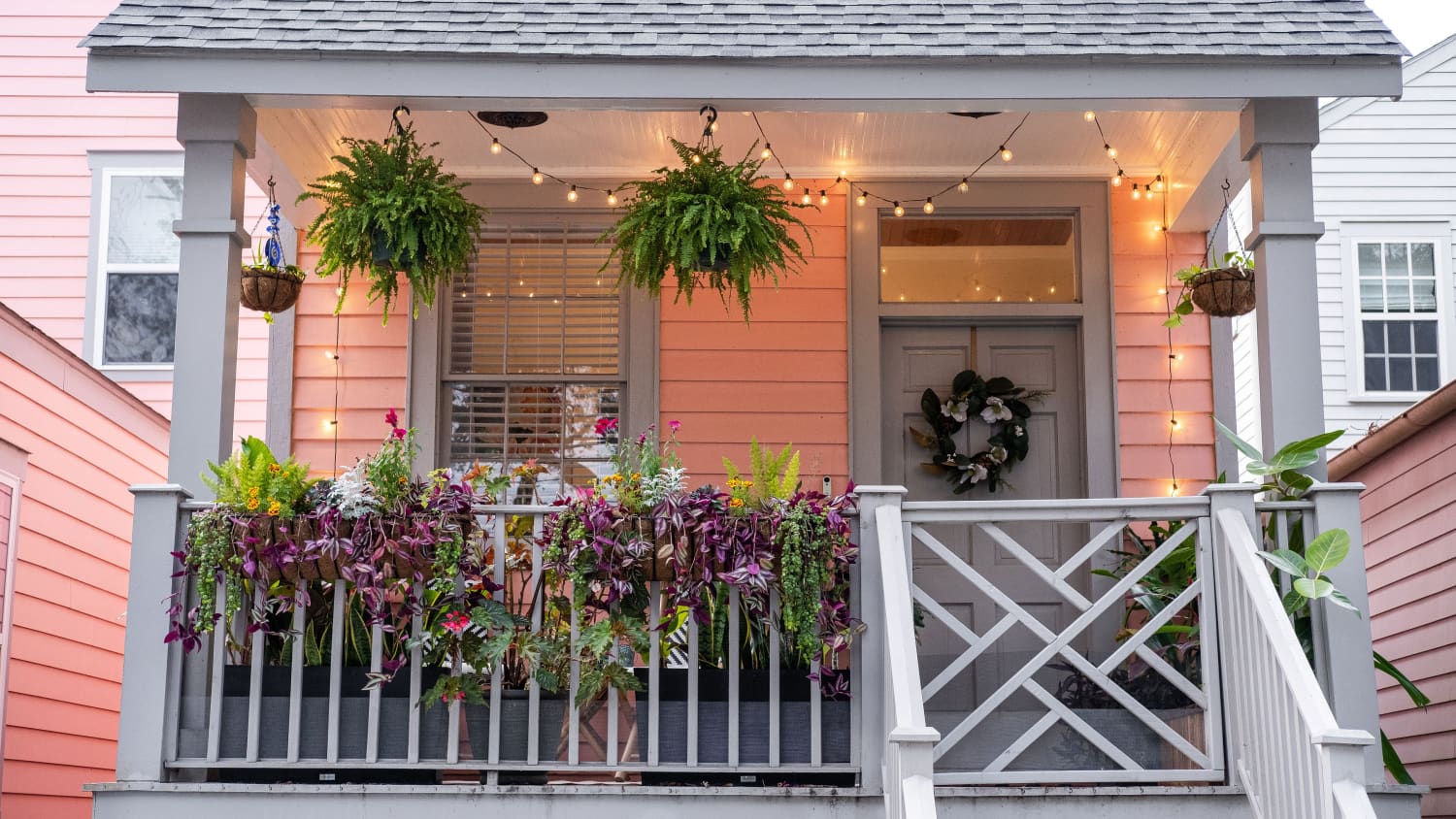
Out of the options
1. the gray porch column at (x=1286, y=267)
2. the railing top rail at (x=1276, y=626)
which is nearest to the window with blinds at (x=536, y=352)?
the gray porch column at (x=1286, y=267)

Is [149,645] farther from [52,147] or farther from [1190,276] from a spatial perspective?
[52,147]

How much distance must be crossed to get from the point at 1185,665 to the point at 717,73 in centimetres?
255

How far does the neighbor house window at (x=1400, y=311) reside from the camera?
11.2 metres

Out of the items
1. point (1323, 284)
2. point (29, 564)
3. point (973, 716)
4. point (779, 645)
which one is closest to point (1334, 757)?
point (973, 716)

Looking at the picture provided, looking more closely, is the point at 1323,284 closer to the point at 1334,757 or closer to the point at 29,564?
the point at 1334,757

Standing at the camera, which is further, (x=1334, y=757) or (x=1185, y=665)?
(x=1185, y=665)

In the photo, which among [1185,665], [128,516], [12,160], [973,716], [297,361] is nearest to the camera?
[973,716]

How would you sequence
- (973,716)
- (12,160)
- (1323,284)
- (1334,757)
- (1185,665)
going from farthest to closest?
(1323,284) < (12,160) < (1185,665) < (973,716) < (1334,757)

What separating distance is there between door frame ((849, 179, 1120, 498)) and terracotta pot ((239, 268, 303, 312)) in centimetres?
251

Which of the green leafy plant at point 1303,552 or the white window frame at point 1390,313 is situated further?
the white window frame at point 1390,313

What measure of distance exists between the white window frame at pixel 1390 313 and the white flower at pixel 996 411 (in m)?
5.23

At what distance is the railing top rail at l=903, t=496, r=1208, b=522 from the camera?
471cm

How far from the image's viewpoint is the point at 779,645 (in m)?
4.73

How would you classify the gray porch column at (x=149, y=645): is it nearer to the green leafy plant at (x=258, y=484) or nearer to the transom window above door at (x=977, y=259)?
the green leafy plant at (x=258, y=484)
